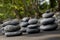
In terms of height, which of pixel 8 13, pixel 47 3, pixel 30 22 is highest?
pixel 47 3

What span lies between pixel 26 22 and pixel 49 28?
0.76 metres

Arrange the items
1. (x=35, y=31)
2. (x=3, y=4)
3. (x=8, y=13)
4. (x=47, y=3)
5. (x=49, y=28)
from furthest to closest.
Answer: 1. (x=47, y=3)
2. (x=8, y=13)
3. (x=3, y=4)
4. (x=49, y=28)
5. (x=35, y=31)

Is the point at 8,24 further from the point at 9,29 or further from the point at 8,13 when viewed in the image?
the point at 8,13

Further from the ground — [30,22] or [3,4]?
[3,4]

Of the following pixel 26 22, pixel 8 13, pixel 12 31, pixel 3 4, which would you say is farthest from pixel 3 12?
pixel 12 31

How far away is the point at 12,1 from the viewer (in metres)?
9.08

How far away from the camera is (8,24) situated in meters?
4.59

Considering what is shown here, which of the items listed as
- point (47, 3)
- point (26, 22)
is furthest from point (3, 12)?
point (26, 22)

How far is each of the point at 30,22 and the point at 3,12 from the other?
5.86m

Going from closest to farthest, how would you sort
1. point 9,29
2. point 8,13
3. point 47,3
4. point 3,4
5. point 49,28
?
1. point 9,29
2. point 49,28
3. point 3,4
4. point 8,13
5. point 47,3

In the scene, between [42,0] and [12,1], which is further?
[42,0]

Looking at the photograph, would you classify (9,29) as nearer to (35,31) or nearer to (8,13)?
(35,31)

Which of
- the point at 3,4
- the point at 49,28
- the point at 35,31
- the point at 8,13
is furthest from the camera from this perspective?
the point at 8,13

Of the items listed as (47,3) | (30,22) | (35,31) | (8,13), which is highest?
(47,3)
